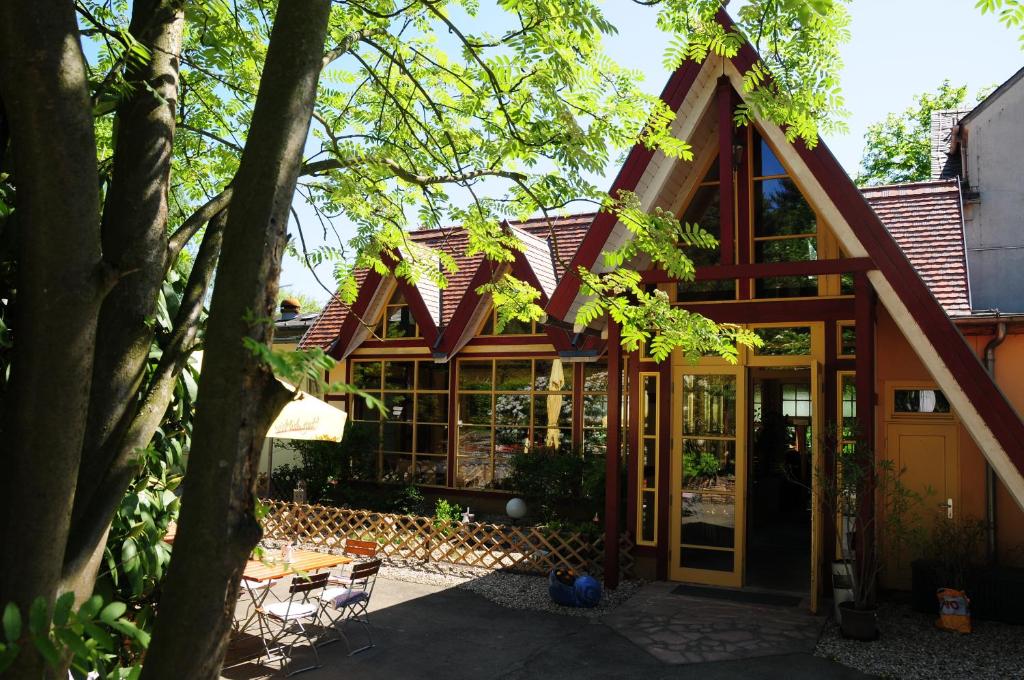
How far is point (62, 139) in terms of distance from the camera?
7.95 ft

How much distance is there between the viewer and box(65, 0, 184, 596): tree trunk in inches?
118

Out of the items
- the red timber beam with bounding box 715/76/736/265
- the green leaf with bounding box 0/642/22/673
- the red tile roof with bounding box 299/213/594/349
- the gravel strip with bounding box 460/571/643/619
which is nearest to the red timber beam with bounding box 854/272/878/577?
the red timber beam with bounding box 715/76/736/265

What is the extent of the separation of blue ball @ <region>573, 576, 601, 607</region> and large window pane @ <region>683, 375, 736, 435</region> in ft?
8.66

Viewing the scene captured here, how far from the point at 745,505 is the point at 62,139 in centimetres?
999

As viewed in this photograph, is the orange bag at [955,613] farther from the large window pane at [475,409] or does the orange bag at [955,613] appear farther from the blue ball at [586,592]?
the large window pane at [475,409]

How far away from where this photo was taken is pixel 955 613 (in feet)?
29.3

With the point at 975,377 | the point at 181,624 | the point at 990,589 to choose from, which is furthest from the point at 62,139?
the point at 990,589

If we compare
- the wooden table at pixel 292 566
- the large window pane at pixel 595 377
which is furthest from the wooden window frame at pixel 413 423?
the wooden table at pixel 292 566

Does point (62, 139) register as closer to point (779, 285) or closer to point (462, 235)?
point (779, 285)

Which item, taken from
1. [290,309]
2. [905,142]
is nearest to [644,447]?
[290,309]

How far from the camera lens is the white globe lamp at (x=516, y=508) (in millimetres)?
14219

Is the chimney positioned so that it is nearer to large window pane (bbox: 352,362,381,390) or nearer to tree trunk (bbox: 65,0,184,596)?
large window pane (bbox: 352,362,381,390)

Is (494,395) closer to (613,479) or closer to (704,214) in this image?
(613,479)

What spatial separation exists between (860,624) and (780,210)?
17.8 feet
